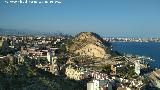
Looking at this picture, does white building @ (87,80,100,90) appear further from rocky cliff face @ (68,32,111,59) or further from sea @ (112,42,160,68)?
sea @ (112,42,160,68)

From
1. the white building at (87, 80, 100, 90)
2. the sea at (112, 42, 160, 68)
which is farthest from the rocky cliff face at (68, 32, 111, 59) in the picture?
the white building at (87, 80, 100, 90)

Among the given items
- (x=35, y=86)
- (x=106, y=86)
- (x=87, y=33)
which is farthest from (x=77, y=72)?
(x=87, y=33)

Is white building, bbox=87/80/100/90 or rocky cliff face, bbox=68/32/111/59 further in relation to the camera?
rocky cliff face, bbox=68/32/111/59

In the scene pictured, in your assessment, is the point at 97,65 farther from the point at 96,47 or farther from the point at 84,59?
the point at 96,47

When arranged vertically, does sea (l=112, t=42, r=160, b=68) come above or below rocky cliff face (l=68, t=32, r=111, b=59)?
below

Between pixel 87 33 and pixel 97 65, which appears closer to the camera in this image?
pixel 97 65

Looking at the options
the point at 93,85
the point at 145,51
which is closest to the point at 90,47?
the point at 93,85

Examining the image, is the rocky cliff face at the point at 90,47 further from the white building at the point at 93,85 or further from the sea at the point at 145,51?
the white building at the point at 93,85

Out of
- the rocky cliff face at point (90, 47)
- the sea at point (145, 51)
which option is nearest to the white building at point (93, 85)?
the rocky cliff face at point (90, 47)
